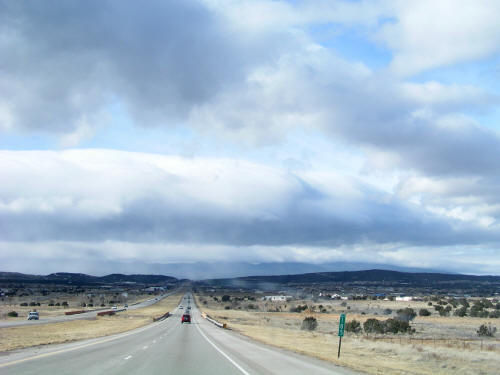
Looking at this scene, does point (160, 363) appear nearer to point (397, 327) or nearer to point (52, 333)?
point (52, 333)

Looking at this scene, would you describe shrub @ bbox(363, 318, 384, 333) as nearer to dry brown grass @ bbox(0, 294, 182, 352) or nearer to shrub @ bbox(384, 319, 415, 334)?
shrub @ bbox(384, 319, 415, 334)

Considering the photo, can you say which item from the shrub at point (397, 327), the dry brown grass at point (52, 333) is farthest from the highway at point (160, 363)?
the shrub at point (397, 327)

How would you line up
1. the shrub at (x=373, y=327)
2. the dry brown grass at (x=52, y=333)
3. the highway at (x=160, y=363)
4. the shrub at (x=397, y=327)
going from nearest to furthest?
the highway at (x=160, y=363) < the dry brown grass at (x=52, y=333) < the shrub at (x=397, y=327) < the shrub at (x=373, y=327)

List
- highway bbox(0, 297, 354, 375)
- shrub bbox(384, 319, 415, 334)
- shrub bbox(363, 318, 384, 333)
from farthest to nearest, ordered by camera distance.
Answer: shrub bbox(363, 318, 384, 333)
shrub bbox(384, 319, 415, 334)
highway bbox(0, 297, 354, 375)

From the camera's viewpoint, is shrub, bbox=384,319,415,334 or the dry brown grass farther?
shrub, bbox=384,319,415,334

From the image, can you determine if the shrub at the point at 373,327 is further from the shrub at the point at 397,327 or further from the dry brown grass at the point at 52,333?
the dry brown grass at the point at 52,333

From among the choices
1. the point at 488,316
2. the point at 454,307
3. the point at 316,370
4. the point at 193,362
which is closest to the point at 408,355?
the point at 316,370

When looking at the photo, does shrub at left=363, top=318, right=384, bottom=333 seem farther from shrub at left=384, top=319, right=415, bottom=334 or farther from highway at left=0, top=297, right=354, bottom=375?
highway at left=0, top=297, right=354, bottom=375

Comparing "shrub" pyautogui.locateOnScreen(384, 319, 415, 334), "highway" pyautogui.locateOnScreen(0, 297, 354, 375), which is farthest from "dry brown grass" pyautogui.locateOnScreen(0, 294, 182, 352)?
"shrub" pyautogui.locateOnScreen(384, 319, 415, 334)

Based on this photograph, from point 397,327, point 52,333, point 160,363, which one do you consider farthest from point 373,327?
point 160,363

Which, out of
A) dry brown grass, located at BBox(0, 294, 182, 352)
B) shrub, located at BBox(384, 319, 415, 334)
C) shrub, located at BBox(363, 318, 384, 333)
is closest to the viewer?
dry brown grass, located at BBox(0, 294, 182, 352)

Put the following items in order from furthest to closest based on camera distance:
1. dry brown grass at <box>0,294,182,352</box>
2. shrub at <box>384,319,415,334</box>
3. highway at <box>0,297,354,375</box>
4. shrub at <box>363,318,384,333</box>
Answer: shrub at <box>363,318,384,333</box> < shrub at <box>384,319,415,334</box> < dry brown grass at <box>0,294,182,352</box> < highway at <box>0,297,354,375</box>

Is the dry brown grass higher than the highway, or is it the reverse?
the highway

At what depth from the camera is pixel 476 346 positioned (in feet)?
140
